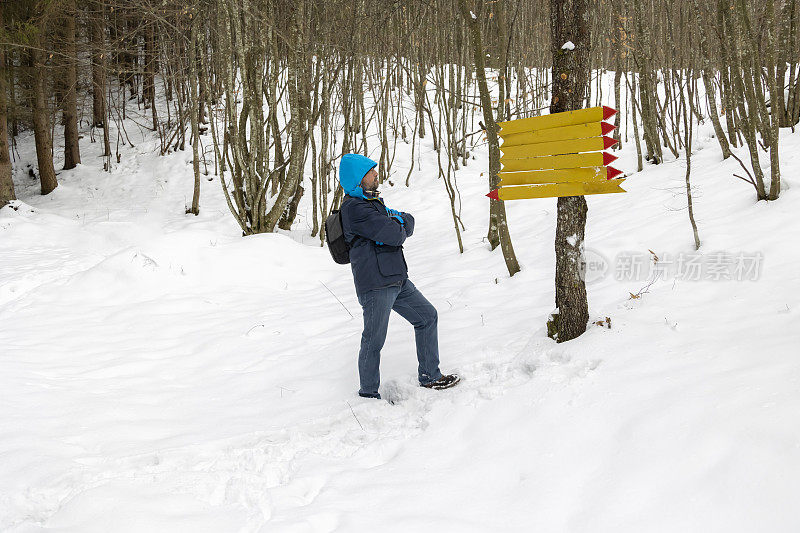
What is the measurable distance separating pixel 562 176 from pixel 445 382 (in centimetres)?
154

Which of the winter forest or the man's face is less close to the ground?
the man's face

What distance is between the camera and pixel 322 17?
958 cm

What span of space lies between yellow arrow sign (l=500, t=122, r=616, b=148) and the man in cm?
86

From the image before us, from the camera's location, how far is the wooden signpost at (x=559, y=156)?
130 inches

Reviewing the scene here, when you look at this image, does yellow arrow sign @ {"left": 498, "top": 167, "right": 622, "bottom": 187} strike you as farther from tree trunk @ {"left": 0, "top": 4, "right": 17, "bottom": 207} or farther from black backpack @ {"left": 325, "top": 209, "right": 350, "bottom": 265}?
tree trunk @ {"left": 0, "top": 4, "right": 17, "bottom": 207}

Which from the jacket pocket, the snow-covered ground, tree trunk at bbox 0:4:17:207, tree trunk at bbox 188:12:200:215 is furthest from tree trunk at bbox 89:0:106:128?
the jacket pocket

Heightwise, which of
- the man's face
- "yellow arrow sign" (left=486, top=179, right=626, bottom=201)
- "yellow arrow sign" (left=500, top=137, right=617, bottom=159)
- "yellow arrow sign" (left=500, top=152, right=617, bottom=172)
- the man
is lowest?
the man

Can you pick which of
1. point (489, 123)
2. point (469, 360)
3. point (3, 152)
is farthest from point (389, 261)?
point (3, 152)

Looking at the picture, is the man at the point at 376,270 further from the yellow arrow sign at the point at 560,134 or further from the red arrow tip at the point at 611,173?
the red arrow tip at the point at 611,173

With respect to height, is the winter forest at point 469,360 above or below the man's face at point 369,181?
below

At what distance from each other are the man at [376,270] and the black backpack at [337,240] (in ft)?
0.12

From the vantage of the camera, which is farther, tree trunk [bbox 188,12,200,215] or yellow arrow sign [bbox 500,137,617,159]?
tree trunk [bbox 188,12,200,215]

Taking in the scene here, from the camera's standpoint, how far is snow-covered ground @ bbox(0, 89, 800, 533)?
2.38m

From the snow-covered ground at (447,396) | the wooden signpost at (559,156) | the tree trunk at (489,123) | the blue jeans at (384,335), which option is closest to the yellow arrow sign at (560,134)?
the wooden signpost at (559,156)
